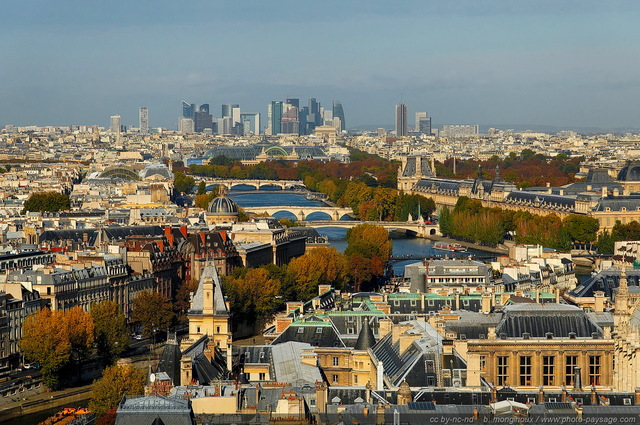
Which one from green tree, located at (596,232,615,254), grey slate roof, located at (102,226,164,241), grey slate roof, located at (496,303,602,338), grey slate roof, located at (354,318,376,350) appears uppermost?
grey slate roof, located at (496,303,602,338)

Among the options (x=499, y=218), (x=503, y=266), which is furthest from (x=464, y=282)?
(x=499, y=218)

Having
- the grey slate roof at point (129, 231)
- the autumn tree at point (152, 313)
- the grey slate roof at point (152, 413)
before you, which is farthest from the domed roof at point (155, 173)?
the grey slate roof at point (152, 413)

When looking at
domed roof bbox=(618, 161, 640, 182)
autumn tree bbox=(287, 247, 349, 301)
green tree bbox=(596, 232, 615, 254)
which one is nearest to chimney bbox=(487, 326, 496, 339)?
autumn tree bbox=(287, 247, 349, 301)

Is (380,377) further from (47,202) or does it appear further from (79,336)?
(47,202)

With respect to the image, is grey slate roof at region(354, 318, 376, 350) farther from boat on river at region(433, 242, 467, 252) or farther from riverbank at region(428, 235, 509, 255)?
boat on river at region(433, 242, 467, 252)

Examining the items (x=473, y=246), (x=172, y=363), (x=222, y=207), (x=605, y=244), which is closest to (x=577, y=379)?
(x=172, y=363)

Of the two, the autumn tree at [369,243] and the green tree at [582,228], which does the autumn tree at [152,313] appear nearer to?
the autumn tree at [369,243]

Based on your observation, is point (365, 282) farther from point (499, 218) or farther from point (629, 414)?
point (629, 414)
